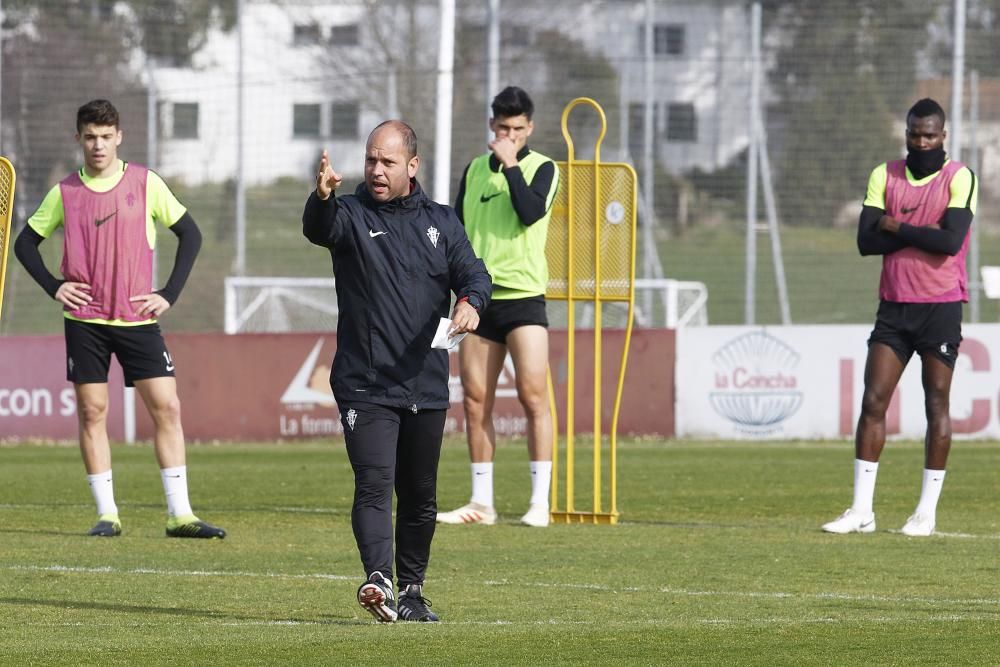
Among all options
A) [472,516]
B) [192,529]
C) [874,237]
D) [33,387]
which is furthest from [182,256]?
[33,387]

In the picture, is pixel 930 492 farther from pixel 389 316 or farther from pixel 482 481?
pixel 389 316

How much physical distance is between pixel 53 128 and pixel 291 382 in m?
6.89

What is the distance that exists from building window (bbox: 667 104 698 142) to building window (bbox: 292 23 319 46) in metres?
5.00

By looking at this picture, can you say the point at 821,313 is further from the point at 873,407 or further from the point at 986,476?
the point at 873,407

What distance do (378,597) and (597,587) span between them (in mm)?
1686

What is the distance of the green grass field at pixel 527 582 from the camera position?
6.33 m

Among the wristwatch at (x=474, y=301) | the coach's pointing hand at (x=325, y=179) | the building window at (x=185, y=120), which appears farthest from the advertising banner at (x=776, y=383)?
the coach's pointing hand at (x=325, y=179)

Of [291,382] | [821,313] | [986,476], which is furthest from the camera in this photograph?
[821,313]

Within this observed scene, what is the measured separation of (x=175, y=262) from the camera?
32.8 ft

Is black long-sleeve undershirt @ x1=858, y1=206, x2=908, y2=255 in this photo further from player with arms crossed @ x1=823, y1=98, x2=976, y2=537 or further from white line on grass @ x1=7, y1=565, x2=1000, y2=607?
white line on grass @ x1=7, y1=565, x2=1000, y2=607

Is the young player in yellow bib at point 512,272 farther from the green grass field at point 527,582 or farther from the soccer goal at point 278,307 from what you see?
the soccer goal at point 278,307

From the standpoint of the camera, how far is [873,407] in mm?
10312

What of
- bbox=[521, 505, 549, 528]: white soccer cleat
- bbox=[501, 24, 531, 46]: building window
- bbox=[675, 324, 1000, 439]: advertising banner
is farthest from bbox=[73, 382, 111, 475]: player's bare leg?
bbox=[501, 24, 531, 46]: building window

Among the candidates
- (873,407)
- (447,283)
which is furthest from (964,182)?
(447,283)
